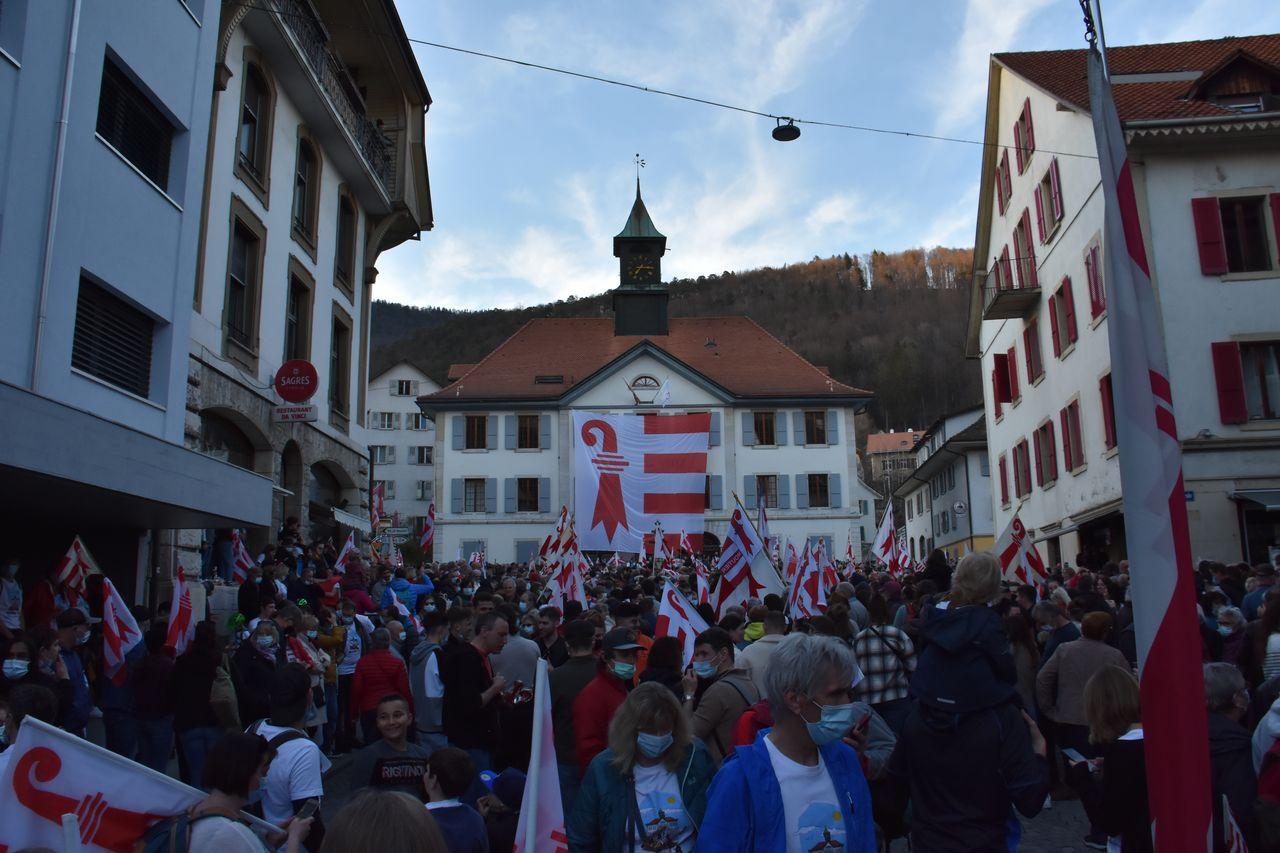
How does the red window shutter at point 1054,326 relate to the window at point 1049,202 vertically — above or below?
below

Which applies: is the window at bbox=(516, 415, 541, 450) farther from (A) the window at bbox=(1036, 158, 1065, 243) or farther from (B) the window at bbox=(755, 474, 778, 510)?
(A) the window at bbox=(1036, 158, 1065, 243)

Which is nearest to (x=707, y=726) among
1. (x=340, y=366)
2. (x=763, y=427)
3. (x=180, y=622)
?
(x=180, y=622)

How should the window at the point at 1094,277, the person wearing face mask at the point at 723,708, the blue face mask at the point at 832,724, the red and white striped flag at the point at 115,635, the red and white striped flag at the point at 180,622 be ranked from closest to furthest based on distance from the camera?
1. the blue face mask at the point at 832,724
2. the person wearing face mask at the point at 723,708
3. the red and white striped flag at the point at 115,635
4. the red and white striped flag at the point at 180,622
5. the window at the point at 1094,277

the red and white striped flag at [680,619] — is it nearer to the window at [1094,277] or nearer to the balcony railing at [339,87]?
the balcony railing at [339,87]

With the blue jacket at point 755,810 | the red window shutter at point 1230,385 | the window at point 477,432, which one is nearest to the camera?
the blue jacket at point 755,810

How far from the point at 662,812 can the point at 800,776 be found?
30.7 inches

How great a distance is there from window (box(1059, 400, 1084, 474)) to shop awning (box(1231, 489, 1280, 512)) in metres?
4.77

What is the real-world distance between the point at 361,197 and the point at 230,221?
8.12 meters

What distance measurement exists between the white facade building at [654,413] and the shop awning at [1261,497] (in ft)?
100

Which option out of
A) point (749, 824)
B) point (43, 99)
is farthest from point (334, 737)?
point (749, 824)

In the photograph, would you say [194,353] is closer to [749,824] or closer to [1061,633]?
Result: [1061,633]

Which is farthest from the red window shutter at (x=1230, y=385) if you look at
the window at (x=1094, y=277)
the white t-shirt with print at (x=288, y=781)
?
the white t-shirt with print at (x=288, y=781)

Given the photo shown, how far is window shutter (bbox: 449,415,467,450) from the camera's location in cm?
5341

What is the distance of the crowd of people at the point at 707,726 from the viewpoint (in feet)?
12.3
